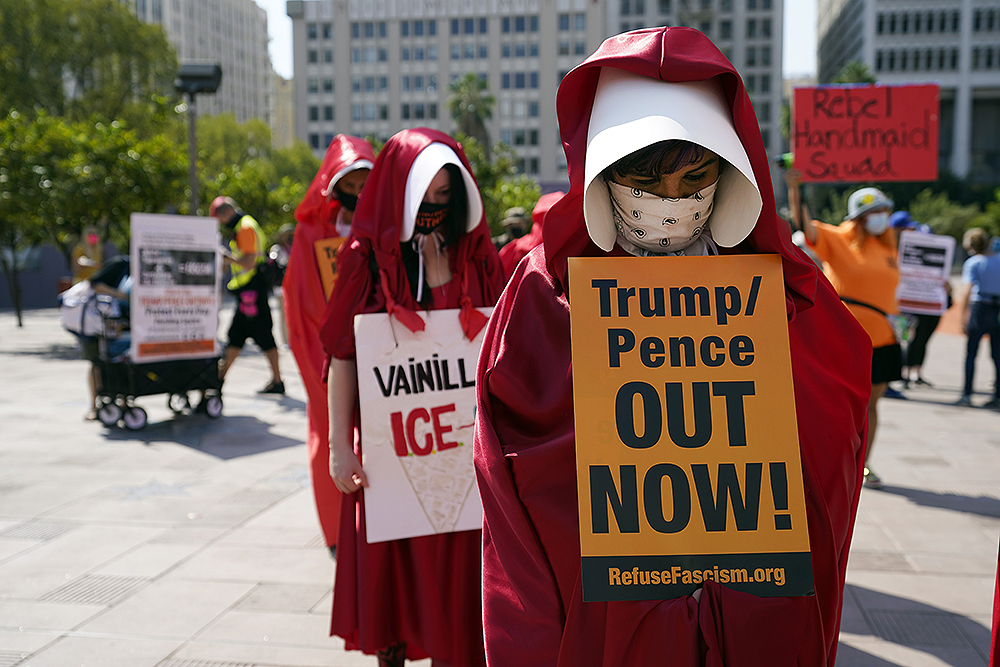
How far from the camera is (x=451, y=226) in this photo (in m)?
2.82

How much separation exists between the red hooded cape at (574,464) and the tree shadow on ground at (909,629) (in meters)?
2.00

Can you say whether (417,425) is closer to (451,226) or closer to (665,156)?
(451,226)

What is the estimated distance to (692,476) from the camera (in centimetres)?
150

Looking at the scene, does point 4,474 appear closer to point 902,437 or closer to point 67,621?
point 67,621

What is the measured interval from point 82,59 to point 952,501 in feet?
126

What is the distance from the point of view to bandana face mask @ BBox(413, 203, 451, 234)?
272 centimetres

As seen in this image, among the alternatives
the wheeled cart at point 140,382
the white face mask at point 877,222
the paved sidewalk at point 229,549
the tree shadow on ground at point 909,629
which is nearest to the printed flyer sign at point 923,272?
the paved sidewalk at point 229,549

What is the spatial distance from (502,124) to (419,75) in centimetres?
974

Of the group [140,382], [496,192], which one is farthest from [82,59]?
[140,382]

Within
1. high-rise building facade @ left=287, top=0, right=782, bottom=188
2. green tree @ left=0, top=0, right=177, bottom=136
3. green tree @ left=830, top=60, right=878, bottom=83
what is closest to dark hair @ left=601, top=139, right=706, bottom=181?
green tree @ left=0, top=0, right=177, bottom=136

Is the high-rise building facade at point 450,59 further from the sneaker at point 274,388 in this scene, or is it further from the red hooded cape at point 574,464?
the red hooded cape at point 574,464

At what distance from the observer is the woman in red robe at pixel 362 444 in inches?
A: 104

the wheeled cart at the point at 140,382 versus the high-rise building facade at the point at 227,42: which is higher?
the high-rise building facade at the point at 227,42

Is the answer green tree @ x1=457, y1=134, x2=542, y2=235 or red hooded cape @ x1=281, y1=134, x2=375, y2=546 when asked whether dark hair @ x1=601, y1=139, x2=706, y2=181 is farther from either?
green tree @ x1=457, y1=134, x2=542, y2=235
